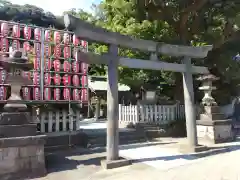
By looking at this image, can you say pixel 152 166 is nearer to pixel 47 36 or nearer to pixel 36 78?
pixel 36 78

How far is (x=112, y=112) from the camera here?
6516 mm

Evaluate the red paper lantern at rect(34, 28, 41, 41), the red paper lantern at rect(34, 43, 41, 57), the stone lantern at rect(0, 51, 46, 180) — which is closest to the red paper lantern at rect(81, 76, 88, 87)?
the red paper lantern at rect(34, 43, 41, 57)

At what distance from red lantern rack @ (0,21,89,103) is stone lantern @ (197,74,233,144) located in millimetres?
5725

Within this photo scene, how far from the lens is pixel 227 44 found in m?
13.6

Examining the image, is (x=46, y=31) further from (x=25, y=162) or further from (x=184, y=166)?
(x=184, y=166)

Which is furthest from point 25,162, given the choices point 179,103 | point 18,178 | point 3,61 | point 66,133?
point 179,103

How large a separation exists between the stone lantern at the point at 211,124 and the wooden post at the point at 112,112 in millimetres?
5581

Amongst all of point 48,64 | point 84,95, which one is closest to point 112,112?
point 84,95

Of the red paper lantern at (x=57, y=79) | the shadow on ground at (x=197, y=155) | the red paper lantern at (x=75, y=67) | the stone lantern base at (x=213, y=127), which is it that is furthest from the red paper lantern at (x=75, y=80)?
the stone lantern base at (x=213, y=127)

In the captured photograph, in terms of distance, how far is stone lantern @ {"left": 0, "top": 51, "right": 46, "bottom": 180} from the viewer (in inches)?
214

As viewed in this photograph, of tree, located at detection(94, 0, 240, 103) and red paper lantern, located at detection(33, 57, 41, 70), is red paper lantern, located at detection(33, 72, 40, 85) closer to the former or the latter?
red paper lantern, located at detection(33, 57, 41, 70)

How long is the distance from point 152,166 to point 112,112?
197cm

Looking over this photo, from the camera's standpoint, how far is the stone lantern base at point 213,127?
10.1 metres

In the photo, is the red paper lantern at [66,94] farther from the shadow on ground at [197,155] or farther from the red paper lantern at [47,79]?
the shadow on ground at [197,155]
